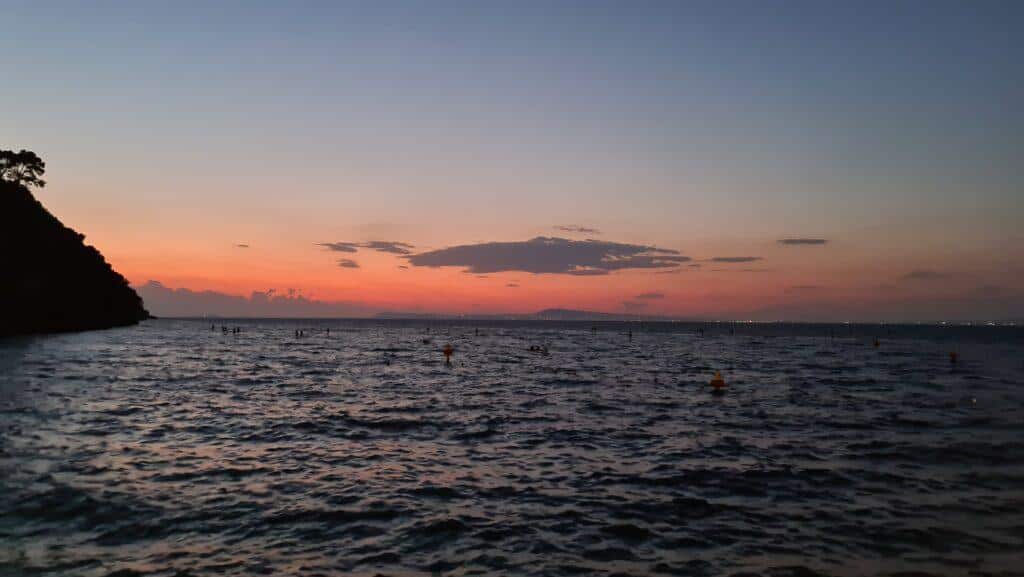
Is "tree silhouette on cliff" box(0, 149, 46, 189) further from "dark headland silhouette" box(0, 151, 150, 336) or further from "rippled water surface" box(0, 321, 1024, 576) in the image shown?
"rippled water surface" box(0, 321, 1024, 576)

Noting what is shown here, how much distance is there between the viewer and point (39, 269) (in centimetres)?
Answer: 9000

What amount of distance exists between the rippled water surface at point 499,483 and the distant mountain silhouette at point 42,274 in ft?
195

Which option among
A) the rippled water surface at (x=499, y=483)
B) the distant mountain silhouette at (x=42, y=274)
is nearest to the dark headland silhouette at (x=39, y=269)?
the distant mountain silhouette at (x=42, y=274)

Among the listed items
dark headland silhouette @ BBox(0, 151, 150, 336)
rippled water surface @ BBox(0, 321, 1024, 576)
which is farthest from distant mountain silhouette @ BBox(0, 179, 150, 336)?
rippled water surface @ BBox(0, 321, 1024, 576)

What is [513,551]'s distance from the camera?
1259 centimetres

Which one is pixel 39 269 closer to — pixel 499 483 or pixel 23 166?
pixel 23 166

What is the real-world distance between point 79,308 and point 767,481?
124 m

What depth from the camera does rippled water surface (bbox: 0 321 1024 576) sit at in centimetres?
1226

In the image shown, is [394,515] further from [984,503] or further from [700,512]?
[984,503]

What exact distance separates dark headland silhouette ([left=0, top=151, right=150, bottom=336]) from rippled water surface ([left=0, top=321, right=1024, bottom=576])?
59240 millimetres

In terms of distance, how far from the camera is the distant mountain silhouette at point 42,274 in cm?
8369

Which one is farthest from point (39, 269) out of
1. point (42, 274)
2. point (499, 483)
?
point (499, 483)

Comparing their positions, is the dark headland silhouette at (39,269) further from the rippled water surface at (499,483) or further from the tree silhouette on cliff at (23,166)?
the rippled water surface at (499,483)

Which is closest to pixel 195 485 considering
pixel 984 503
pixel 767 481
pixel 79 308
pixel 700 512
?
pixel 700 512
